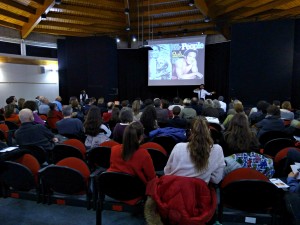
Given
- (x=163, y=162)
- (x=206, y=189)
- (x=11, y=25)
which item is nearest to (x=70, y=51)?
(x=11, y=25)

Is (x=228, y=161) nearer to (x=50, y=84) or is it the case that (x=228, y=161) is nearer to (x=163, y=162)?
(x=163, y=162)

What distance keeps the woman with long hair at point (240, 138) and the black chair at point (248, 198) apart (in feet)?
1.65

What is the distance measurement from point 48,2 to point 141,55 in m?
6.55

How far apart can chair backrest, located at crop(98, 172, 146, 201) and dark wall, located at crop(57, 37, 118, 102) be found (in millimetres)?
11215

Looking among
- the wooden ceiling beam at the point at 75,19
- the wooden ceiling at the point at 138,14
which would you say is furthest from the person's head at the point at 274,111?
the wooden ceiling beam at the point at 75,19

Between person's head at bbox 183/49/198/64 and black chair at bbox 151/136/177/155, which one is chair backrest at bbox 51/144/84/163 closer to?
black chair at bbox 151/136/177/155

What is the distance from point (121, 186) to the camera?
7.01 ft

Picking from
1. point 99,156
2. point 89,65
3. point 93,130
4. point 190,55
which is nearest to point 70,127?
point 93,130

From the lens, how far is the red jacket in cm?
170

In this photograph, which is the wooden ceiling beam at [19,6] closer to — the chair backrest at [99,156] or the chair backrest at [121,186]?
the chair backrest at [99,156]

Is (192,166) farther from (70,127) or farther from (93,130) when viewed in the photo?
(70,127)

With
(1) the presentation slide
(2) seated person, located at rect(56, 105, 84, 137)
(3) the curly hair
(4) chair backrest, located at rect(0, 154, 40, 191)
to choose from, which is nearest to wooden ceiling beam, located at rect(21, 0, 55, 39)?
(1) the presentation slide

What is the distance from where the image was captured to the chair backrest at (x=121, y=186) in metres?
2.08

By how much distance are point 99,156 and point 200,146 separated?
5.06 feet
